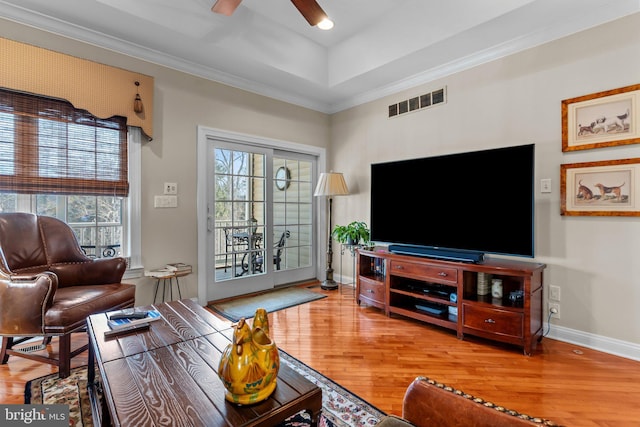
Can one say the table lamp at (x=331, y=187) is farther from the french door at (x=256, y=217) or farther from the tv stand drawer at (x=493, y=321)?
the tv stand drawer at (x=493, y=321)

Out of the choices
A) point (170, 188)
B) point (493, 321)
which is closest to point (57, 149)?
point (170, 188)

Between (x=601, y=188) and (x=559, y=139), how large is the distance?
50 centimetres

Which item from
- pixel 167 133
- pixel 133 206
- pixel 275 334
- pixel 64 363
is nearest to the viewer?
pixel 64 363

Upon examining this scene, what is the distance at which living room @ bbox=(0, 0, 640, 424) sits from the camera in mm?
2326

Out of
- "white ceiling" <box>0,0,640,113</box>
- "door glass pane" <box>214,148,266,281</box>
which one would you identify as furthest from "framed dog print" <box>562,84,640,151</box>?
"door glass pane" <box>214,148,266,281</box>

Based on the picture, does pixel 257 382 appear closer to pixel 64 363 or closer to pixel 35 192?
pixel 64 363

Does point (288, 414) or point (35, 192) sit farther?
point (35, 192)

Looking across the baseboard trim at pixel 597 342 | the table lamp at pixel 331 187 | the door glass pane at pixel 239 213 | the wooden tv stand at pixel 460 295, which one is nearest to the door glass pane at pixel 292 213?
the door glass pane at pixel 239 213

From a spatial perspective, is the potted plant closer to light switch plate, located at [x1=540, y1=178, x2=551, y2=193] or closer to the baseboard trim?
light switch plate, located at [x1=540, y1=178, x2=551, y2=193]

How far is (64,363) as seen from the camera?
1907mm

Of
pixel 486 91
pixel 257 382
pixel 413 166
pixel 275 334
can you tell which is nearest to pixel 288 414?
pixel 257 382

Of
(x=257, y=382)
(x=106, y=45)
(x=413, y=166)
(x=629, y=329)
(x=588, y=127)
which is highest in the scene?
(x=106, y=45)

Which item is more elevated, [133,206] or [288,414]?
[133,206]

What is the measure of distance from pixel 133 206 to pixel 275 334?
1791 mm
